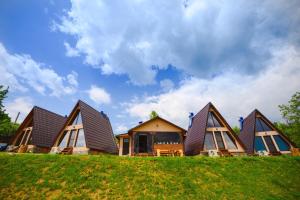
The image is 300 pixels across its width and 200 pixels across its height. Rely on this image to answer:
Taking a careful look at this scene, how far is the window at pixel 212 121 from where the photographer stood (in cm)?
1919

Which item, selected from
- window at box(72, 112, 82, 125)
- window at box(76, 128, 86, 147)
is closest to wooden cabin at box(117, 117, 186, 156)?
window at box(76, 128, 86, 147)

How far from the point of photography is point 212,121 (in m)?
19.4

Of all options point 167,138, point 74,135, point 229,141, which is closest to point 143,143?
point 167,138

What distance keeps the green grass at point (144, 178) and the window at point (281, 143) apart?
624cm

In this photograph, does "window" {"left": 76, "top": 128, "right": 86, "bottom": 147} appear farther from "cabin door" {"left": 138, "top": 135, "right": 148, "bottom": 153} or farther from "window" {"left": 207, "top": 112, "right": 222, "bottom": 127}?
"window" {"left": 207, "top": 112, "right": 222, "bottom": 127}

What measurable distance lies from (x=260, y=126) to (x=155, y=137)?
11.9 meters

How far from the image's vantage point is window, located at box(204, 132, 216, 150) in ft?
58.8

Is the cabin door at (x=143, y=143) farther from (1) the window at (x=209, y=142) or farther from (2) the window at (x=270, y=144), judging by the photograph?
(2) the window at (x=270, y=144)

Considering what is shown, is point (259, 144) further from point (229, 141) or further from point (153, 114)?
point (153, 114)

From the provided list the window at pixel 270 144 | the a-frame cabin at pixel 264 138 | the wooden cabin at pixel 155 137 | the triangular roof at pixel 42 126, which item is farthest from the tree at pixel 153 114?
the window at pixel 270 144

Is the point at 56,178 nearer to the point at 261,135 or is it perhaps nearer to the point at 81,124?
the point at 81,124

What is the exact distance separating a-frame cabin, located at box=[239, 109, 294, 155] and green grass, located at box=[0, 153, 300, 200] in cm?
585

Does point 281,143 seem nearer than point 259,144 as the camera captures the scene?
Yes

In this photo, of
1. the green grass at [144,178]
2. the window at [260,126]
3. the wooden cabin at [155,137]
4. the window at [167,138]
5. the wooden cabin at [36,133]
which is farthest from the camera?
the window at [260,126]
